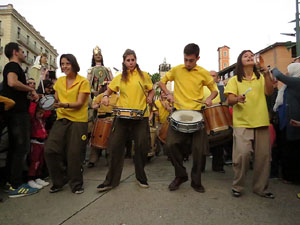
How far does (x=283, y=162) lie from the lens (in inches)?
154

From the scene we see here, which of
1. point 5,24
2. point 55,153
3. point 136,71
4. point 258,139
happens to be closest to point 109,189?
point 55,153

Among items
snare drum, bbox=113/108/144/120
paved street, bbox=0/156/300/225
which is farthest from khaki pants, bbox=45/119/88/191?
snare drum, bbox=113/108/144/120

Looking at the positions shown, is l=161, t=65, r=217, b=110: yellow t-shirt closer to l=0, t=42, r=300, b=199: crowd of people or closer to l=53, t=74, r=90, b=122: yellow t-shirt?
l=0, t=42, r=300, b=199: crowd of people

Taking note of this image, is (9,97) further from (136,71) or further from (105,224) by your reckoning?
(105,224)

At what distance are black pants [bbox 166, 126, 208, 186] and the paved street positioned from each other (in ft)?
0.83

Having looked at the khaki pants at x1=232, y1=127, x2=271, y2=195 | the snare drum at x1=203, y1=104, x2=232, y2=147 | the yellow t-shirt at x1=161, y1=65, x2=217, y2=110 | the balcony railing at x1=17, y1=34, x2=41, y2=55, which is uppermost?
the balcony railing at x1=17, y1=34, x2=41, y2=55

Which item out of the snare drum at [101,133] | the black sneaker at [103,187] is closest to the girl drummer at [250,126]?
the black sneaker at [103,187]

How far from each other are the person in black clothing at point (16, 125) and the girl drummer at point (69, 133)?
1.22 ft

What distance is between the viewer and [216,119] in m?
3.48

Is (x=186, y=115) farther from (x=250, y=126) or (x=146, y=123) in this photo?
(x=250, y=126)

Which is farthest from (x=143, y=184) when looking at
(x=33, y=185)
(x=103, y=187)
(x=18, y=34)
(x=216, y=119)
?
(x=18, y=34)

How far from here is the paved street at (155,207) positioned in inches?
96.9

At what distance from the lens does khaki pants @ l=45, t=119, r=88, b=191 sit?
345 centimetres

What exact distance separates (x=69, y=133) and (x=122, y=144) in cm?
81
